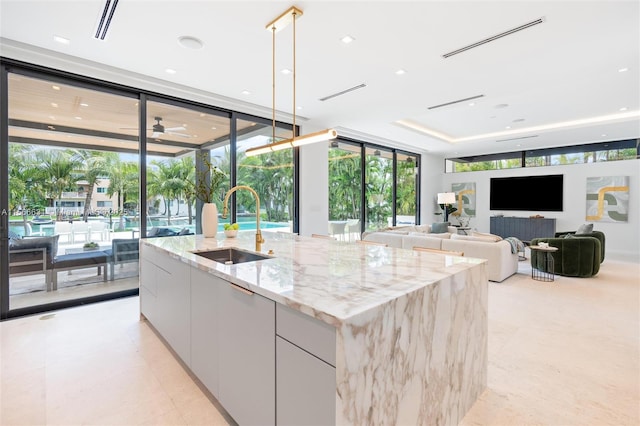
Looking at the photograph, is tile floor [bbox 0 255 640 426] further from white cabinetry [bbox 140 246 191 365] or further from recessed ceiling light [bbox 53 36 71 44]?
recessed ceiling light [bbox 53 36 71 44]

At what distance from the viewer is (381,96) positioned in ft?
15.1

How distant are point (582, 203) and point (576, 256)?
4048 mm

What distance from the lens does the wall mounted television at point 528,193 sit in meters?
8.44

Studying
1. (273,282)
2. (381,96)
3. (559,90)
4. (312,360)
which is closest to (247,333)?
(273,282)

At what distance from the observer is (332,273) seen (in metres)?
1.69

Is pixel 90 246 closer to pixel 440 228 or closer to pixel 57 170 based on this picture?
pixel 57 170

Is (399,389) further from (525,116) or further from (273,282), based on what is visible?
(525,116)

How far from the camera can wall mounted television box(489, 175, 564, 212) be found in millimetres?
8444

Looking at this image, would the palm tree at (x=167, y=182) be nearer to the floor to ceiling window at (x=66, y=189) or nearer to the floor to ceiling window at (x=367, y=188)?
the floor to ceiling window at (x=66, y=189)

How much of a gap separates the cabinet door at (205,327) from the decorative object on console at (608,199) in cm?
969

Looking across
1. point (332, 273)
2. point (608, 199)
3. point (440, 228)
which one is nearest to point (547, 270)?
point (440, 228)

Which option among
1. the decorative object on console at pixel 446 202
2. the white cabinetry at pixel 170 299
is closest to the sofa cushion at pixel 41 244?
the white cabinetry at pixel 170 299

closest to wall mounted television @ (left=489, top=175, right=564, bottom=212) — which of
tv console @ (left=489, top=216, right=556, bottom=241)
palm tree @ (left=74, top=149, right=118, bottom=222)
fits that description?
tv console @ (left=489, top=216, right=556, bottom=241)

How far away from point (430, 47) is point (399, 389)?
315 centimetres
